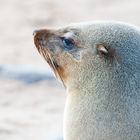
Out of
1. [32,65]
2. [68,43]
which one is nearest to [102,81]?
[68,43]

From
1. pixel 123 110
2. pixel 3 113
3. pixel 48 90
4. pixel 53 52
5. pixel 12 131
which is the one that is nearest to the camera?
pixel 123 110

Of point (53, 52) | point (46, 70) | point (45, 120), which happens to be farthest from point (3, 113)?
point (53, 52)

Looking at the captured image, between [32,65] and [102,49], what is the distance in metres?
3.36

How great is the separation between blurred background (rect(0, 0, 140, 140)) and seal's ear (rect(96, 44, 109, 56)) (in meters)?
1.74

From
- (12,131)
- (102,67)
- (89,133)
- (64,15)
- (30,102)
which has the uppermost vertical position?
(64,15)

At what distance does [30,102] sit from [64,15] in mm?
2105

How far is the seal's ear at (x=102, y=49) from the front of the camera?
9.89ft

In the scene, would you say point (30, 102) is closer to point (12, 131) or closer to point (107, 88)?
point (12, 131)

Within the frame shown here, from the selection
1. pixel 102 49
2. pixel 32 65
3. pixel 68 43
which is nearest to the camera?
pixel 102 49

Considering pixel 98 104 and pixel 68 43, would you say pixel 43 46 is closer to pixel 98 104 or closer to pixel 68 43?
pixel 68 43

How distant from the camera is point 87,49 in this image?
311 centimetres

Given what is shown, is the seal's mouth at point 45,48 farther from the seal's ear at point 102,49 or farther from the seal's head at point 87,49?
the seal's ear at point 102,49

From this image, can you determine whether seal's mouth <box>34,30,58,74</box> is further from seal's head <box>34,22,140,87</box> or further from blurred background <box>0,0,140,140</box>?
blurred background <box>0,0,140,140</box>

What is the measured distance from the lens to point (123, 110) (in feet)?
9.95
